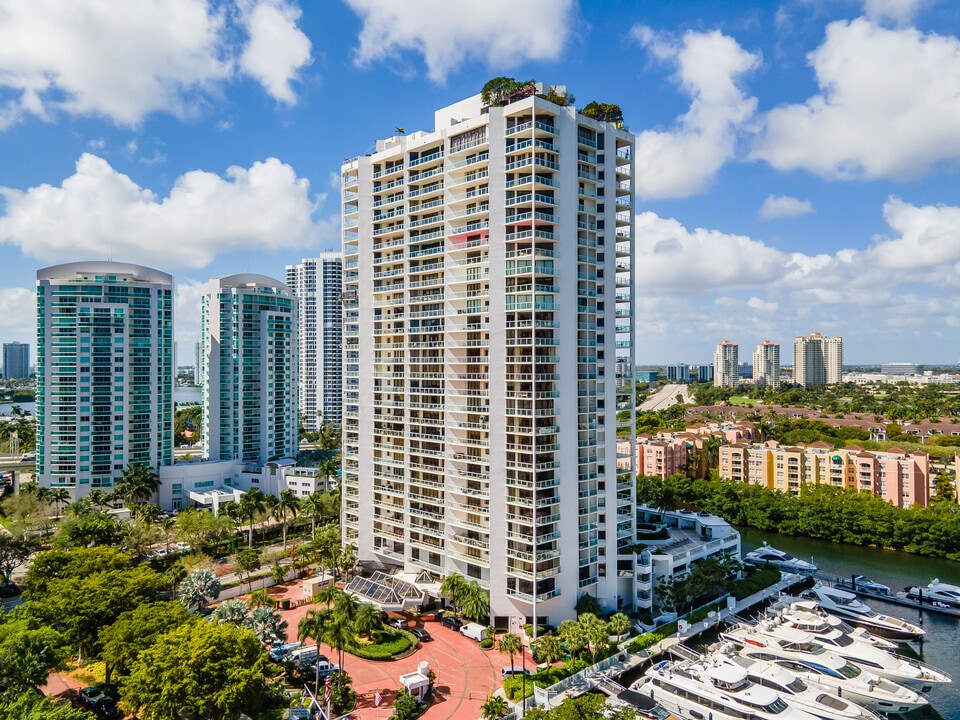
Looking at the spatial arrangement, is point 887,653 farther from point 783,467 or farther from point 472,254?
point 783,467

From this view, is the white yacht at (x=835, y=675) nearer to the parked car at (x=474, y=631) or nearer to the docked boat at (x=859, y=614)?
the docked boat at (x=859, y=614)

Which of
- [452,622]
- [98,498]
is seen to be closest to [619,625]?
[452,622]

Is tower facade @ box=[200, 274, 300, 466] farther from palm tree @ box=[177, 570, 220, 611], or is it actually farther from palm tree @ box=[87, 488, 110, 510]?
palm tree @ box=[177, 570, 220, 611]

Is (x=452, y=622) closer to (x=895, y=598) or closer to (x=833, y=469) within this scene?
(x=895, y=598)

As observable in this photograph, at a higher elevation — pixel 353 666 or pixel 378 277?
pixel 378 277

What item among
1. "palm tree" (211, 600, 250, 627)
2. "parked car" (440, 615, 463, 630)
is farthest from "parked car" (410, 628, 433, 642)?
"palm tree" (211, 600, 250, 627)

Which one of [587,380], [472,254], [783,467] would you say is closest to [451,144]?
[472,254]
